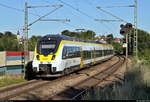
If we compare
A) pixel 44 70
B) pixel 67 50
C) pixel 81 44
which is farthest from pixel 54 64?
pixel 81 44

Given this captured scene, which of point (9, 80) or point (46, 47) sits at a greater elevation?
point (46, 47)

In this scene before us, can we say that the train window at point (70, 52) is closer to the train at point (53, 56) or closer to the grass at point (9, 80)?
the train at point (53, 56)

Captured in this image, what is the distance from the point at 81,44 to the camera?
20.6 metres

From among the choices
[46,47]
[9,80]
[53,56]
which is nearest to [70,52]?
[46,47]

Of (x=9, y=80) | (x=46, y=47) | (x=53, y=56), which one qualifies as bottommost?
(x=9, y=80)

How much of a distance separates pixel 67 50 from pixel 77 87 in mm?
3957

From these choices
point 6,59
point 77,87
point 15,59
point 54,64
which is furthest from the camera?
point 15,59

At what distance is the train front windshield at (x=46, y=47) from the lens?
1526 cm

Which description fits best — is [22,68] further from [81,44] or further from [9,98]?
[9,98]

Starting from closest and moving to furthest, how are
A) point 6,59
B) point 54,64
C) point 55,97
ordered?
point 55,97 → point 54,64 → point 6,59

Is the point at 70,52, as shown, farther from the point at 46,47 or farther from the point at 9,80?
the point at 9,80

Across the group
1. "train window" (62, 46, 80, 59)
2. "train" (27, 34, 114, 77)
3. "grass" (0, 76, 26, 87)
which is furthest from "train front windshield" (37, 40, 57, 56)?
"grass" (0, 76, 26, 87)

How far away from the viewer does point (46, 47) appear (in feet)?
51.2

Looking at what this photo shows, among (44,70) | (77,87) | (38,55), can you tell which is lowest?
(77,87)
